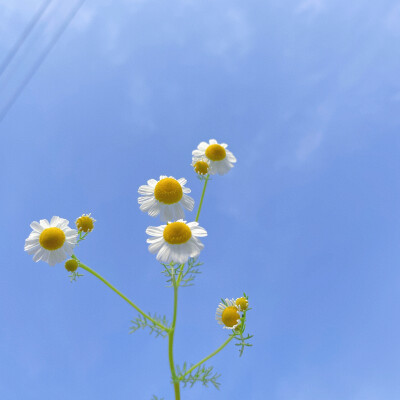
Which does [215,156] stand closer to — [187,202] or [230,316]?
[187,202]

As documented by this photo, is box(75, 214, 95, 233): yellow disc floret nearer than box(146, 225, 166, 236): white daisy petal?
No

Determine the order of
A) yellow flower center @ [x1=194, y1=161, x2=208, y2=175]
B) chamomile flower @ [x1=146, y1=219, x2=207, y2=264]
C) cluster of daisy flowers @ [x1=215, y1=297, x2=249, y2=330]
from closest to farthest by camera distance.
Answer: chamomile flower @ [x1=146, y1=219, x2=207, y2=264], cluster of daisy flowers @ [x1=215, y1=297, x2=249, y2=330], yellow flower center @ [x1=194, y1=161, x2=208, y2=175]

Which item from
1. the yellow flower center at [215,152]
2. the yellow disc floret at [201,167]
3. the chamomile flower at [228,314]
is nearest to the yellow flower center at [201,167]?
the yellow disc floret at [201,167]

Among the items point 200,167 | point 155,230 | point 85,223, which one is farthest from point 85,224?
point 200,167

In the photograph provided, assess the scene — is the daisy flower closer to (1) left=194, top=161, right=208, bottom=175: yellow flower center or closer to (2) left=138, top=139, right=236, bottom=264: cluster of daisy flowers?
(2) left=138, top=139, right=236, bottom=264: cluster of daisy flowers

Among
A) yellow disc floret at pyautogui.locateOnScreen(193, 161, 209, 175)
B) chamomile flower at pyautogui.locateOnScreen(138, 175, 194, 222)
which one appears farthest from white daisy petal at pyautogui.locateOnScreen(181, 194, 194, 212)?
yellow disc floret at pyautogui.locateOnScreen(193, 161, 209, 175)
